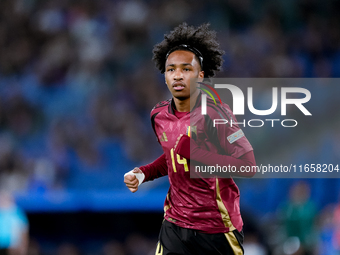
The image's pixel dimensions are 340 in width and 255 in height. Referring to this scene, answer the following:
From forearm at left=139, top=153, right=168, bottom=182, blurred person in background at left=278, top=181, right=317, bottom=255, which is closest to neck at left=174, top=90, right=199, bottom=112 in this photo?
forearm at left=139, top=153, right=168, bottom=182

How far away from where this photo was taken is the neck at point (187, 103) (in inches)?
124

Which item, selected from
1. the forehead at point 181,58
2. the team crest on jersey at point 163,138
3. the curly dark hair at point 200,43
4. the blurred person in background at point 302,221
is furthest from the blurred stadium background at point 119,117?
the forehead at point 181,58

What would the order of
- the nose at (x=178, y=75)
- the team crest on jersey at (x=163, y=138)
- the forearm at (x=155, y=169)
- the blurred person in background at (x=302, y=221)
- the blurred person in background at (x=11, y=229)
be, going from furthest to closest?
the blurred person in background at (x=11, y=229)
the blurred person in background at (x=302, y=221)
the forearm at (x=155, y=169)
the team crest on jersey at (x=163, y=138)
the nose at (x=178, y=75)

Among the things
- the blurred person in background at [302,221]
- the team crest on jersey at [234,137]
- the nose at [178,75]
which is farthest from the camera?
the blurred person in background at [302,221]

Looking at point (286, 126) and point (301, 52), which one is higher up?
point (301, 52)

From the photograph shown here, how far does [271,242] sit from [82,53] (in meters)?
5.02

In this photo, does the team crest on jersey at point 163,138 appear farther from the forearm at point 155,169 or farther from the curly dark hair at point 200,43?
the curly dark hair at point 200,43

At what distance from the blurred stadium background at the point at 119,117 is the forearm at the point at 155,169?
2.89m

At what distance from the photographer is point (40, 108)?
8.39 meters

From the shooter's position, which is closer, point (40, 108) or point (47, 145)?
point (47, 145)

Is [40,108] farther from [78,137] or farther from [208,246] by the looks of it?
[208,246]

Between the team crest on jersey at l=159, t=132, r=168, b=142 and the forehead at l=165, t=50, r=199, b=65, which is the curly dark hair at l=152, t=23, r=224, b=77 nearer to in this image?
the forehead at l=165, t=50, r=199, b=65

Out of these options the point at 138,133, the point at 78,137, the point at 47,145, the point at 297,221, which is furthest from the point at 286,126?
the point at 47,145

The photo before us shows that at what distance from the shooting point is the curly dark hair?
329cm
